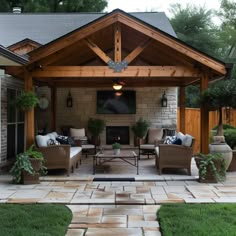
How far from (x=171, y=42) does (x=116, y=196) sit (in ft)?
10.8

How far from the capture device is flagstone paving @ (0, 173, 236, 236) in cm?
500

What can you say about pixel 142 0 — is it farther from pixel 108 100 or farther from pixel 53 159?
pixel 53 159

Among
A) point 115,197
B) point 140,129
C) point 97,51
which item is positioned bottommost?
point 115,197

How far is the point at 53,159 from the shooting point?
8.34 metres

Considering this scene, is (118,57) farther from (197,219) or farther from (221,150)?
(197,219)

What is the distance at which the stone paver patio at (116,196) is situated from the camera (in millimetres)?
5035

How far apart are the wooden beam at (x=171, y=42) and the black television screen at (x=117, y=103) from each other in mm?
4942

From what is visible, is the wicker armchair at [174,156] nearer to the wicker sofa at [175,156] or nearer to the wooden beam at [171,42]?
the wicker sofa at [175,156]

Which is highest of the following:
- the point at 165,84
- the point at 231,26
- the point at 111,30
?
the point at 231,26

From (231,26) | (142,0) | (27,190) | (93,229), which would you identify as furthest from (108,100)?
(142,0)

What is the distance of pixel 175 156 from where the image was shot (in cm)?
848

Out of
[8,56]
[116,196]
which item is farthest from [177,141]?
[8,56]

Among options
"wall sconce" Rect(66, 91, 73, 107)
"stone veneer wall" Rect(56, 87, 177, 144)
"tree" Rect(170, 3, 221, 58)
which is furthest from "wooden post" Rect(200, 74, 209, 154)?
"tree" Rect(170, 3, 221, 58)

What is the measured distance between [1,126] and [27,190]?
A: 2596 millimetres
